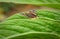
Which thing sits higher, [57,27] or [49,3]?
[49,3]

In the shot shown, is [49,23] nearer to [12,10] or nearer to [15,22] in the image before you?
[15,22]

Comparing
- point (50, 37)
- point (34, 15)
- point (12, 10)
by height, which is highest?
point (12, 10)

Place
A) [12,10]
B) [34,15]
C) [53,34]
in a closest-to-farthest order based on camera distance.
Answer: [53,34] → [34,15] → [12,10]

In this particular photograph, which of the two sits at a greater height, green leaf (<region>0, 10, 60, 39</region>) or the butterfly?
the butterfly

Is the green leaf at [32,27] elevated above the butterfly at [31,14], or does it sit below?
below

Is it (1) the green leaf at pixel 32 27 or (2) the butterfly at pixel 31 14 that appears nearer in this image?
(1) the green leaf at pixel 32 27

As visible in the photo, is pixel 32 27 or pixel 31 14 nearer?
pixel 32 27

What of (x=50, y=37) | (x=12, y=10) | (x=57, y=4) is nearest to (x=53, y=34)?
(x=50, y=37)

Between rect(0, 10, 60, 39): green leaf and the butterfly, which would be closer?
rect(0, 10, 60, 39): green leaf
